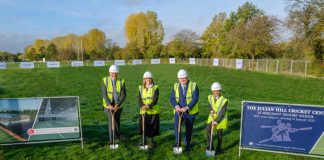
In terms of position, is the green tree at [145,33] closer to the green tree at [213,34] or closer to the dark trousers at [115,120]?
the green tree at [213,34]

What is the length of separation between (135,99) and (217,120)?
7.98 meters

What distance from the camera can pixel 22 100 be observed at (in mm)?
6398

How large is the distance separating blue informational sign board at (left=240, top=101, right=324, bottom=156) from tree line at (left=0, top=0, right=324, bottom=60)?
26872 mm

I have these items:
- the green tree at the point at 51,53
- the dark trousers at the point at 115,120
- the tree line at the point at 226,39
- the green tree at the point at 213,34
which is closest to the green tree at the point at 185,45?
the tree line at the point at 226,39

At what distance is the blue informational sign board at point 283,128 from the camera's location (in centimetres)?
569

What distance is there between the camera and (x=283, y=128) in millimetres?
5891

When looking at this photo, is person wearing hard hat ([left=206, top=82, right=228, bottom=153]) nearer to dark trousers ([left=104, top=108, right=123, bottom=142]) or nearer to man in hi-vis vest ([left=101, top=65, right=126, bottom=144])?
man in hi-vis vest ([left=101, top=65, right=126, bottom=144])

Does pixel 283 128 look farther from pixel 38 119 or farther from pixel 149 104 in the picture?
pixel 38 119

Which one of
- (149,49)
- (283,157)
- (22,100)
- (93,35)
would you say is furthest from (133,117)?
(93,35)

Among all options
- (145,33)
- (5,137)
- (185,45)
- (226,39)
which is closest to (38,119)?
(5,137)

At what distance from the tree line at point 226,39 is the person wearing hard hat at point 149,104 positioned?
27643 millimetres

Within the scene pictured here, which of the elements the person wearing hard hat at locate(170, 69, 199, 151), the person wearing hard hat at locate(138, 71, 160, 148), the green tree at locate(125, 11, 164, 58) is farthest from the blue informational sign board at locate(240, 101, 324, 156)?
the green tree at locate(125, 11, 164, 58)

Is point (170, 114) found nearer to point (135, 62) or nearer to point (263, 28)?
point (263, 28)

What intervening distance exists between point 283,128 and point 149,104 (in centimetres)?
301
